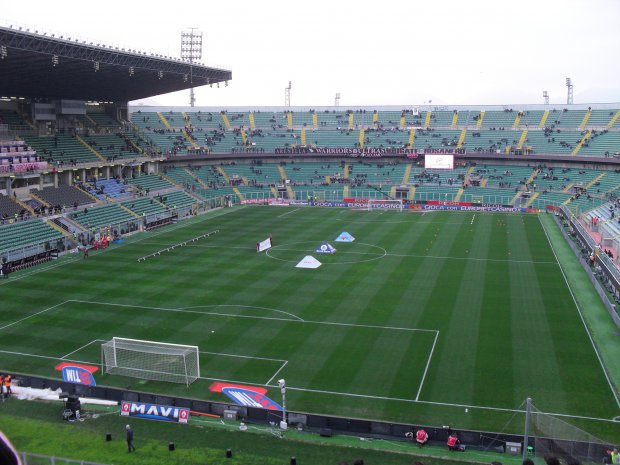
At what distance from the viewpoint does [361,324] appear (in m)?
33.4

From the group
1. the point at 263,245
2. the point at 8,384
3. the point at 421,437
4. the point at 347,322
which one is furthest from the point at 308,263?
the point at 421,437

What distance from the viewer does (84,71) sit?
6462 centimetres

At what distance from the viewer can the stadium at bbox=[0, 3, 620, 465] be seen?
2295 centimetres

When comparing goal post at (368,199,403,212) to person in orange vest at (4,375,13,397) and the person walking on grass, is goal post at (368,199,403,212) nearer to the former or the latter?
person in orange vest at (4,375,13,397)

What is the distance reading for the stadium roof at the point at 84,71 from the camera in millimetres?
53344

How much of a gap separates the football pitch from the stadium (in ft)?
0.60

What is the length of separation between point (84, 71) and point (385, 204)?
42.6 meters

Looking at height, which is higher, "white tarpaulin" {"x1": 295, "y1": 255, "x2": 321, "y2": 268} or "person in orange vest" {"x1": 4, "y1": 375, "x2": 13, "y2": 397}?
"white tarpaulin" {"x1": 295, "y1": 255, "x2": 321, "y2": 268}

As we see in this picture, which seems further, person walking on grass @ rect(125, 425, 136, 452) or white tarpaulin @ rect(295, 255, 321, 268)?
white tarpaulin @ rect(295, 255, 321, 268)

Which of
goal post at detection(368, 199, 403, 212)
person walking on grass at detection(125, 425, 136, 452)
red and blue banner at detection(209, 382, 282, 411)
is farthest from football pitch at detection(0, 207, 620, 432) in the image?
goal post at detection(368, 199, 403, 212)

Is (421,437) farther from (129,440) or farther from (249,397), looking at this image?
(129,440)

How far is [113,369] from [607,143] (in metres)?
80.8

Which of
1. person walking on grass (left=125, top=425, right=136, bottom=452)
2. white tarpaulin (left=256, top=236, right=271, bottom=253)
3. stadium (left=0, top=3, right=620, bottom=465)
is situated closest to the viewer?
person walking on grass (left=125, top=425, right=136, bottom=452)

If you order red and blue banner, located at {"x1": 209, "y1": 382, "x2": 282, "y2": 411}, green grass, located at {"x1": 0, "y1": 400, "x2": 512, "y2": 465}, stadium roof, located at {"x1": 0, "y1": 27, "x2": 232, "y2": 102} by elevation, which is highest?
stadium roof, located at {"x1": 0, "y1": 27, "x2": 232, "y2": 102}
